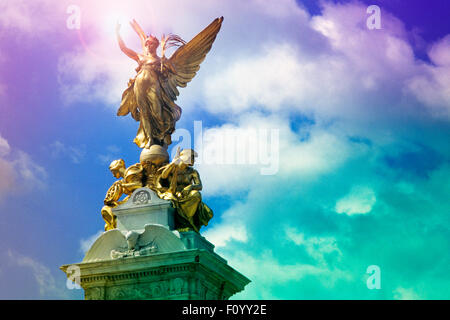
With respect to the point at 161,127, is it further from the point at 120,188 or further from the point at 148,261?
the point at 148,261

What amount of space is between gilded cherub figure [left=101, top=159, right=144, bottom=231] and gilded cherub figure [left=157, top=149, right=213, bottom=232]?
25.3 inches

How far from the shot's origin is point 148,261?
19969 mm

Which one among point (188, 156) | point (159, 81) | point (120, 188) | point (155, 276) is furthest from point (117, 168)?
point (155, 276)

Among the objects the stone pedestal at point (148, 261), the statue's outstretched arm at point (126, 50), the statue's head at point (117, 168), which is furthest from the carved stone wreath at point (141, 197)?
the statue's outstretched arm at point (126, 50)

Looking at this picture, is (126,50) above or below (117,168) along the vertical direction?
above

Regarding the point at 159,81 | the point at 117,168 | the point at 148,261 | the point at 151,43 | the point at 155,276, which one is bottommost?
the point at 155,276

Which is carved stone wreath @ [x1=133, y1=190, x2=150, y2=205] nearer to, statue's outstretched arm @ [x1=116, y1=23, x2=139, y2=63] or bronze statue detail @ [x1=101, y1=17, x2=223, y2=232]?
bronze statue detail @ [x1=101, y1=17, x2=223, y2=232]

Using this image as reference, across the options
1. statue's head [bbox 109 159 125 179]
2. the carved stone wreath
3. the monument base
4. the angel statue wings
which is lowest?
the monument base

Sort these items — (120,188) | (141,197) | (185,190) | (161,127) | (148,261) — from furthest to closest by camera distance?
(161,127) < (120,188) < (185,190) < (141,197) < (148,261)

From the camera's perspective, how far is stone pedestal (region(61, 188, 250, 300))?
19.8 m

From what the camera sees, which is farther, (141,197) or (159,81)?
(159,81)

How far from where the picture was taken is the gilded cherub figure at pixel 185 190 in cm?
2120

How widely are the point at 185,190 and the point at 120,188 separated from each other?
188cm

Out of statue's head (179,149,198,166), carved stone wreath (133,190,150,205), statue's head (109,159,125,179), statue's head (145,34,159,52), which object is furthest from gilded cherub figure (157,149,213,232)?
statue's head (145,34,159,52)
